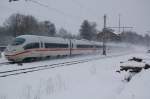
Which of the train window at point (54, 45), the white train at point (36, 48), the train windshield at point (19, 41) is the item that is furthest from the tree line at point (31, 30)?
the train windshield at point (19, 41)

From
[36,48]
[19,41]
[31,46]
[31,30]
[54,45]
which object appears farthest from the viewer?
[31,30]

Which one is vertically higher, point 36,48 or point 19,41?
point 19,41

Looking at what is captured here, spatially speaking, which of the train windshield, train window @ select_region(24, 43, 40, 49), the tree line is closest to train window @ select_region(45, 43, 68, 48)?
train window @ select_region(24, 43, 40, 49)

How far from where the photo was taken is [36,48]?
25.5 metres

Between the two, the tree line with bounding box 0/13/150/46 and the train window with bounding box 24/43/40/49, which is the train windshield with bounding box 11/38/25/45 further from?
the tree line with bounding box 0/13/150/46

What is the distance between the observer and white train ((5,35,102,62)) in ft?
77.8

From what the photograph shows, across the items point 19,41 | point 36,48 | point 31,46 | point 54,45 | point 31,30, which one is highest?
point 31,30

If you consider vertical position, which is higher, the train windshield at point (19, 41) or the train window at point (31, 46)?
the train windshield at point (19, 41)

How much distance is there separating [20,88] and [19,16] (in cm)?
6753

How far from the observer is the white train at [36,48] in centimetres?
2371

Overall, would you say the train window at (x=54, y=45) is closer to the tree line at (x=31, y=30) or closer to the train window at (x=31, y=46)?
the train window at (x=31, y=46)

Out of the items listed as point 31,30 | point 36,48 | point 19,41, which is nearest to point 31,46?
point 36,48

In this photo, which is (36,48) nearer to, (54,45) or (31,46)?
(31,46)

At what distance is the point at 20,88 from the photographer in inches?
451
